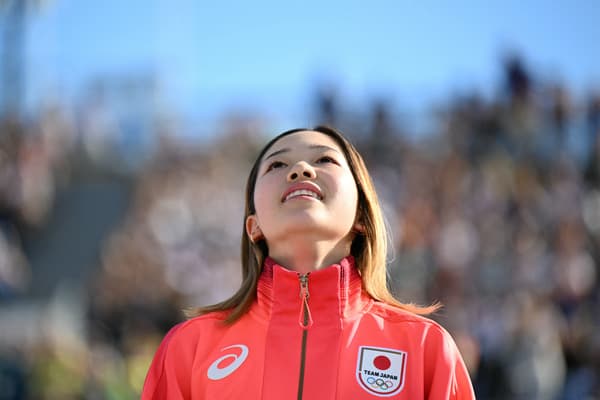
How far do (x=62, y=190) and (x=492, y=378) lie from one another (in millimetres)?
10348

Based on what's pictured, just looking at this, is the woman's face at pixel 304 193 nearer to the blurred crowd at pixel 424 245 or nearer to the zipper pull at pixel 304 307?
the zipper pull at pixel 304 307

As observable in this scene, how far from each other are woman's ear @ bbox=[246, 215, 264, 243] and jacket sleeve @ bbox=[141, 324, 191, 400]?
0.42 m

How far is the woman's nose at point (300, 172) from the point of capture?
256 cm

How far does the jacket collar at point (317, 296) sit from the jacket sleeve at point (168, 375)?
0.28 metres

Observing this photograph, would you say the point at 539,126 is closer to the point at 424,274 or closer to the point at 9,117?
the point at 424,274

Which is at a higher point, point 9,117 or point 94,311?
point 9,117

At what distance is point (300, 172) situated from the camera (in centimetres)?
256

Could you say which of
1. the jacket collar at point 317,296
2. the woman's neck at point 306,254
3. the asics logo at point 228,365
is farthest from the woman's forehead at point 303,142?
the asics logo at point 228,365

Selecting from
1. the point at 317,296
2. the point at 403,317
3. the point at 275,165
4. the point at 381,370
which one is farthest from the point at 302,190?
the point at 381,370

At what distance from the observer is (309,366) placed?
7.64ft

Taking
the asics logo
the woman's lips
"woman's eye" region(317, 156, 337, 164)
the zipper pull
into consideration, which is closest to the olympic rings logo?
the zipper pull

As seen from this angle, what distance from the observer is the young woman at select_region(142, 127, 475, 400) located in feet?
7.61

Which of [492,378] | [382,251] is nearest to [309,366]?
[382,251]

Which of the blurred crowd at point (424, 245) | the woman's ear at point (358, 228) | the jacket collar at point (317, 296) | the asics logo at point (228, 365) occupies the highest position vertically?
the woman's ear at point (358, 228)
